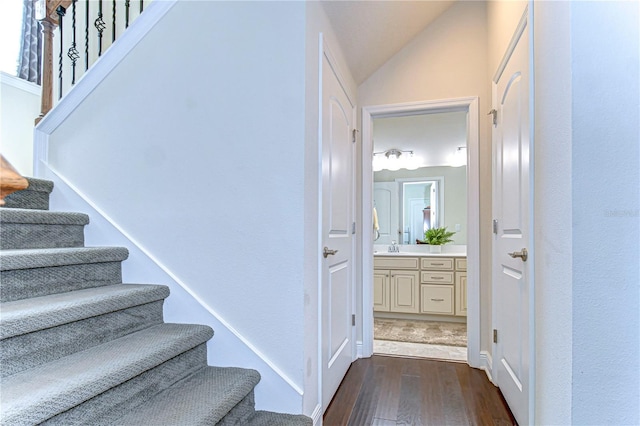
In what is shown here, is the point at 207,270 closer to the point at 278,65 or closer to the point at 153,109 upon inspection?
the point at 153,109

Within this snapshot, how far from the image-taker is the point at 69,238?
5.93 feet

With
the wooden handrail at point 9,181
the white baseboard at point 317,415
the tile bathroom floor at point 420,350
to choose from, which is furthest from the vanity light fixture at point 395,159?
the wooden handrail at point 9,181

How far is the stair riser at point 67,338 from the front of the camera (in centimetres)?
112

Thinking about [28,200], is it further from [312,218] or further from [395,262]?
[395,262]

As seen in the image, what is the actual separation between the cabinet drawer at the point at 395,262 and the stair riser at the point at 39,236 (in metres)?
2.93

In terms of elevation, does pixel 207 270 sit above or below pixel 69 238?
below

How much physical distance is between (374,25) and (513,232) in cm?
161

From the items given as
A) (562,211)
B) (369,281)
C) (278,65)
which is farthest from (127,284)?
(562,211)

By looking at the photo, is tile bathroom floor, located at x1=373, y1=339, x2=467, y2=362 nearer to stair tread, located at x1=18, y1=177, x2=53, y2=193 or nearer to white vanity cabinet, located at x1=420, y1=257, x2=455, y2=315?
white vanity cabinet, located at x1=420, y1=257, x2=455, y2=315

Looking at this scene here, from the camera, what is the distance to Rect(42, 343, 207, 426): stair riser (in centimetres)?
105

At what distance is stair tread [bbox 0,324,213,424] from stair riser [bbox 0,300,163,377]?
0.03 meters

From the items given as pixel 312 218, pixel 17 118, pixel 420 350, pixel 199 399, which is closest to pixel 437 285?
pixel 420 350

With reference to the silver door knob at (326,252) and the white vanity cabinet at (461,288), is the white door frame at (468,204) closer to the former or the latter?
the silver door knob at (326,252)

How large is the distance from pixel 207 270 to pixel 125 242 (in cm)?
51
